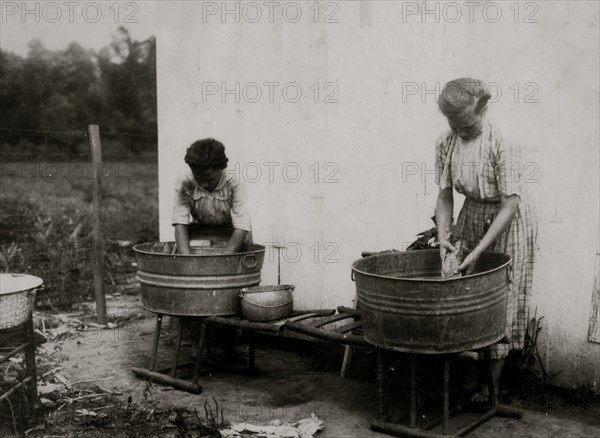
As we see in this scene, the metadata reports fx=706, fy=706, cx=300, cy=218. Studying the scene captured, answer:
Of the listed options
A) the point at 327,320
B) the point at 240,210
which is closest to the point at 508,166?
the point at 327,320

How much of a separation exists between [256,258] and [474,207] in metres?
1.69

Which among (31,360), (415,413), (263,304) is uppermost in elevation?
(263,304)

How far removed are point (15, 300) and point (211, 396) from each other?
166cm

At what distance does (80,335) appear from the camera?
6.96 m

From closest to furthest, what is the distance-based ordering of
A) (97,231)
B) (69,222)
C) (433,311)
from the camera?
(433,311) < (97,231) < (69,222)

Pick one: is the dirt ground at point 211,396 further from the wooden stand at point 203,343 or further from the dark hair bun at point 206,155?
the dark hair bun at point 206,155

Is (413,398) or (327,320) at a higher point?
(327,320)

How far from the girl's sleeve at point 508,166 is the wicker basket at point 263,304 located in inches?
71.1

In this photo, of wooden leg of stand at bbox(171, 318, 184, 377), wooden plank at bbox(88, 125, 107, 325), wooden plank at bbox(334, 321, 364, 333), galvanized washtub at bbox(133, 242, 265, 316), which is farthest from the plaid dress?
wooden plank at bbox(88, 125, 107, 325)

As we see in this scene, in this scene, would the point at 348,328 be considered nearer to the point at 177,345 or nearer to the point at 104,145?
the point at 177,345

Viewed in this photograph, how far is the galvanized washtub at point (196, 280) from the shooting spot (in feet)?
16.9

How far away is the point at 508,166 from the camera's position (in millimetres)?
4340

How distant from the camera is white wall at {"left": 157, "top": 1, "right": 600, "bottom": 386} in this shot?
491 centimetres

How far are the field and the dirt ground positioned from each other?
2.01 m
